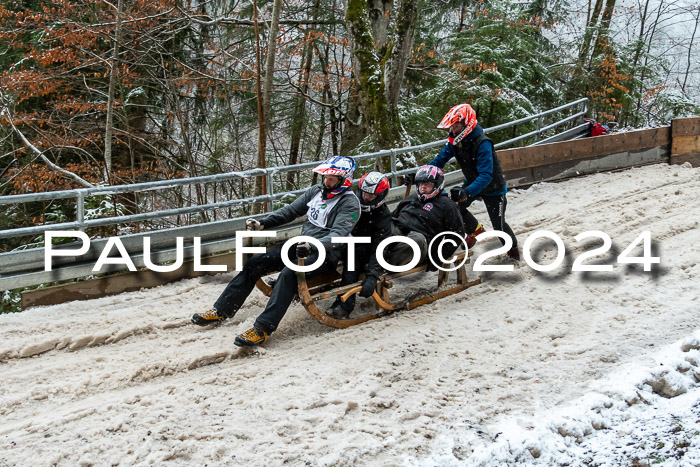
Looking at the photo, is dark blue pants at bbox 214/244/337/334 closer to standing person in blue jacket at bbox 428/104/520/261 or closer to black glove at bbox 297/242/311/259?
black glove at bbox 297/242/311/259

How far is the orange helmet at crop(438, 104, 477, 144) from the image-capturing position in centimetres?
737

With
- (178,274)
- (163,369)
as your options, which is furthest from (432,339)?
(178,274)

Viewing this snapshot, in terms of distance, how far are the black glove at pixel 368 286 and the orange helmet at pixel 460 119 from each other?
2189mm

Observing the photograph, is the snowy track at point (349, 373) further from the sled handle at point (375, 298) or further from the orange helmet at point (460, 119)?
the orange helmet at point (460, 119)

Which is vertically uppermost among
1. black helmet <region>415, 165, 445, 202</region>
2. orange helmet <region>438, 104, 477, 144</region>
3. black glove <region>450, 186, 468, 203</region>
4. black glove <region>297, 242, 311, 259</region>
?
orange helmet <region>438, 104, 477, 144</region>

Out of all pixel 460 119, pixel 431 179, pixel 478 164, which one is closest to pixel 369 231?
pixel 431 179

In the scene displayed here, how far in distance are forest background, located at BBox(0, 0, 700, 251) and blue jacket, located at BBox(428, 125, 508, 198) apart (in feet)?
12.1

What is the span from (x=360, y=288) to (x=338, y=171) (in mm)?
1265

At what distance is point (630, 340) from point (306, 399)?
10.1 feet

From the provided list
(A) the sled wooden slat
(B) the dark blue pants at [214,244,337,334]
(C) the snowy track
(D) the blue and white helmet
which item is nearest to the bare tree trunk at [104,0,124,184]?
(C) the snowy track

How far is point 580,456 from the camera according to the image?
406 centimetres

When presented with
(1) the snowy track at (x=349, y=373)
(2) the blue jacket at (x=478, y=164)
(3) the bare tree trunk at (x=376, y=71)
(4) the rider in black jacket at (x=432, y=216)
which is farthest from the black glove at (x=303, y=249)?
(3) the bare tree trunk at (x=376, y=71)

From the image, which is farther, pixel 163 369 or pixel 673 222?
pixel 673 222

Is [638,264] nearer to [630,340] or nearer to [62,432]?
[630,340]
